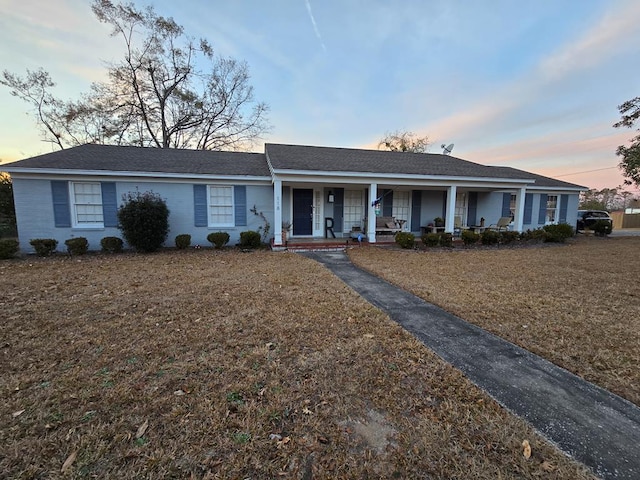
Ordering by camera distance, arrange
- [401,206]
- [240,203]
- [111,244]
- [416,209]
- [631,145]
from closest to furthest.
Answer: [111,244] → [240,203] → [401,206] → [416,209] → [631,145]

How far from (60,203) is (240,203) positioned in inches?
234

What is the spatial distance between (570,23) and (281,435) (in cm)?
1399

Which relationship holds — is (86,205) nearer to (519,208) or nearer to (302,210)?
(302,210)

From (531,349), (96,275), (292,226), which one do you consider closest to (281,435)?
(531,349)

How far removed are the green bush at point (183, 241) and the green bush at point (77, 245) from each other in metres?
2.77

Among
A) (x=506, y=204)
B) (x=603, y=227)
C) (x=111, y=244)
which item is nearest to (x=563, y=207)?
(x=603, y=227)

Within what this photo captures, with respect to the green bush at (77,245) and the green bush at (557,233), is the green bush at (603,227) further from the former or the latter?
the green bush at (77,245)

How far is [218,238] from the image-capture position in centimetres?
1023

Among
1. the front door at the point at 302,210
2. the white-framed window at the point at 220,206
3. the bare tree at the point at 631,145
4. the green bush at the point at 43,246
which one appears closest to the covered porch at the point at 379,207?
the front door at the point at 302,210

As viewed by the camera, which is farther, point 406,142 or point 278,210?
point 406,142

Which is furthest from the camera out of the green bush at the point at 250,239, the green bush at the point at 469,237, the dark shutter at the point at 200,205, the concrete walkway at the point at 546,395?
the green bush at the point at 469,237

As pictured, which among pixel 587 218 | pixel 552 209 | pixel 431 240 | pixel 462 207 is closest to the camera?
pixel 431 240

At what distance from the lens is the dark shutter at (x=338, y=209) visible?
12578 millimetres

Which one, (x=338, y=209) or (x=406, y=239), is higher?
(x=338, y=209)
